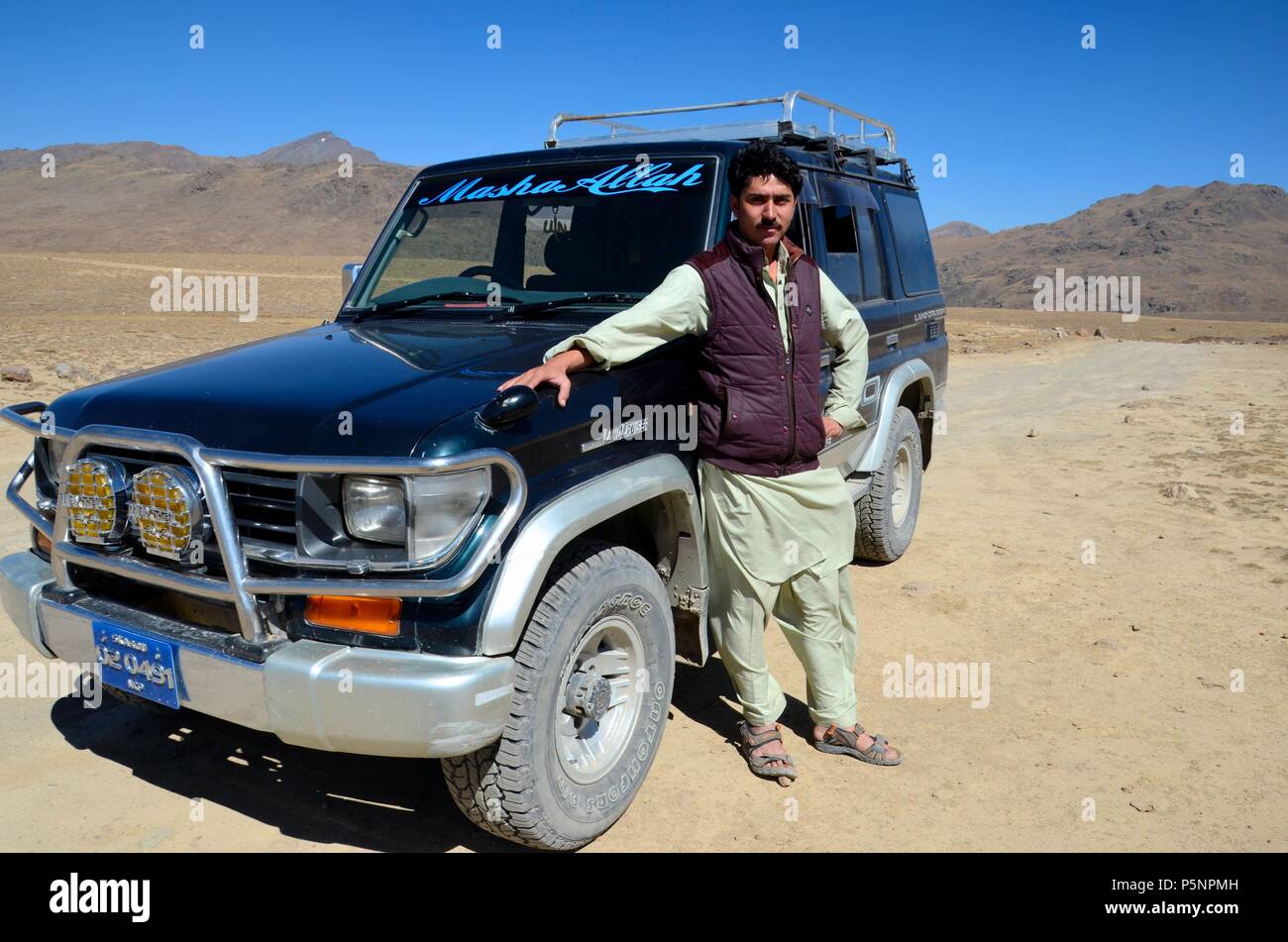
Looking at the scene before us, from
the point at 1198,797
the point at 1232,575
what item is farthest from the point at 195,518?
the point at 1232,575

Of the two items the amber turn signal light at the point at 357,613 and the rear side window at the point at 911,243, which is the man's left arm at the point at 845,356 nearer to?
the amber turn signal light at the point at 357,613

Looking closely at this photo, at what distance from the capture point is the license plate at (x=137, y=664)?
8.98 feet

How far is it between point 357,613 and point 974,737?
2.59 metres

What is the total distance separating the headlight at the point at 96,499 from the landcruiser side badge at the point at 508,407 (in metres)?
1.15

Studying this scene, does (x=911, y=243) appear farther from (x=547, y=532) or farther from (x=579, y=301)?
(x=547, y=532)

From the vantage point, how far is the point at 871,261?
5.38 meters

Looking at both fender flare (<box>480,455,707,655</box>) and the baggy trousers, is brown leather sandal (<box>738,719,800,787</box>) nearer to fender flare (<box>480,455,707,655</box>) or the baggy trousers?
the baggy trousers

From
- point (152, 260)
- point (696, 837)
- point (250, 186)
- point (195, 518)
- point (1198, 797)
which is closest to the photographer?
point (195, 518)

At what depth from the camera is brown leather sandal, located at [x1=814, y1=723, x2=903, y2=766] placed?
375 centimetres

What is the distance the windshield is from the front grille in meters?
1.53

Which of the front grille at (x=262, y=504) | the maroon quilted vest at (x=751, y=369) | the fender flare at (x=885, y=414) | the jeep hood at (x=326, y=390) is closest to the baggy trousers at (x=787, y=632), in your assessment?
the maroon quilted vest at (x=751, y=369)

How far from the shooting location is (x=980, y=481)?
27.6 feet

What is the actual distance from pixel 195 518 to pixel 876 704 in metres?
2.88

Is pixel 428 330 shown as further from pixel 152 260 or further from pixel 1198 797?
pixel 152 260
